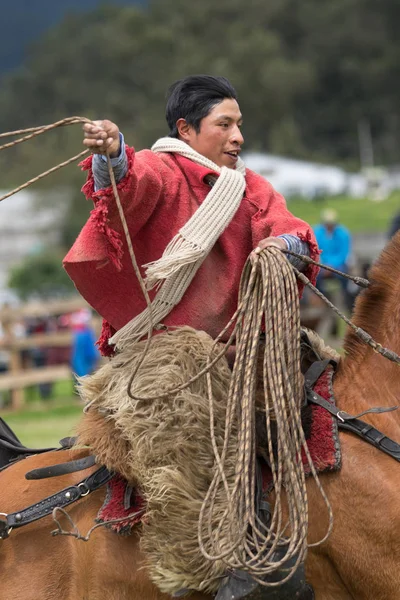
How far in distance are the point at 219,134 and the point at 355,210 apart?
54892mm

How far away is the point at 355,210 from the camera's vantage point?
190 feet

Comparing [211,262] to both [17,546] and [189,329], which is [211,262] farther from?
[17,546]

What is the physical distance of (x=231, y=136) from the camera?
12.6 feet

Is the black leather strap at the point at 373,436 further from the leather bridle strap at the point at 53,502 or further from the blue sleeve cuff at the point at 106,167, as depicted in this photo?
the blue sleeve cuff at the point at 106,167

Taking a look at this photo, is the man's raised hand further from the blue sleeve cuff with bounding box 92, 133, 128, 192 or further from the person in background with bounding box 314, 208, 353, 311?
the person in background with bounding box 314, 208, 353, 311

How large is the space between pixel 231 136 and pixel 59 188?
57.9 m

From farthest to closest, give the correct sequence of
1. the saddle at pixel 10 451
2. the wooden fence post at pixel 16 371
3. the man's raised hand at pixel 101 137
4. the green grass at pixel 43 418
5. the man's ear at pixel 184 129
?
the wooden fence post at pixel 16 371, the green grass at pixel 43 418, the saddle at pixel 10 451, the man's ear at pixel 184 129, the man's raised hand at pixel 101 137

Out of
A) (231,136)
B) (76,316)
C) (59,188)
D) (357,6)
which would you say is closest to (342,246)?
(76,316)

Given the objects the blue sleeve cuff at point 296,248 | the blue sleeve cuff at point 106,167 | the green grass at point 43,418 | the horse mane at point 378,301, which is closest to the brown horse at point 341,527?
the horse mane at point 378,301

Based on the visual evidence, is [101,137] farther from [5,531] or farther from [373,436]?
[5,531]

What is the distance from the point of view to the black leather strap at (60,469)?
3.77m

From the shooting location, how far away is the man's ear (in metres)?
3.88

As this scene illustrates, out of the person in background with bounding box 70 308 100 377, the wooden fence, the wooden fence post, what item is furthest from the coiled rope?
the wooden fence post

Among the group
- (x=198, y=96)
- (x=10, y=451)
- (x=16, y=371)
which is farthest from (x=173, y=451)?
(x=16, y=371)
